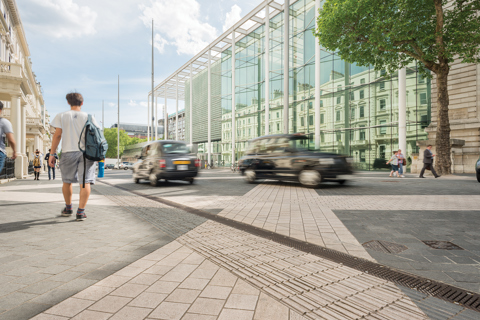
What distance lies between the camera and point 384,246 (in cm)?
357

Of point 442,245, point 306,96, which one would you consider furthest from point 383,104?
point 442,245

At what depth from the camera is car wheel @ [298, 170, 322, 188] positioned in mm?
10156

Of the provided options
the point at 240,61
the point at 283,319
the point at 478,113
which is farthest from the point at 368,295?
the point at 240,61

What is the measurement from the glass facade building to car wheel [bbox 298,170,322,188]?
1077 mm

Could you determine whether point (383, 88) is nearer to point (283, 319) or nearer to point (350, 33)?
point (350, 33)

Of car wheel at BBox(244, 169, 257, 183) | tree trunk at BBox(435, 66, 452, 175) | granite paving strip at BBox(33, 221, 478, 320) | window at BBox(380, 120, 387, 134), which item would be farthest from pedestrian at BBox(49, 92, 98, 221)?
window at BBox(380, 120, 387, 134)

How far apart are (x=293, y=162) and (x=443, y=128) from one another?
400 inches

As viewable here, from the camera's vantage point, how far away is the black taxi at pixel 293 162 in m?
10.1

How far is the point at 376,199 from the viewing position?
7418mm

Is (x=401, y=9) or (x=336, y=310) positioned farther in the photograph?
(x=401, y=9)

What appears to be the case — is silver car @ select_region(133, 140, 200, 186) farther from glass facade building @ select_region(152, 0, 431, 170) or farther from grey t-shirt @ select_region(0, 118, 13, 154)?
grey t-shirt @ select_region(0, 118, 13, 154)

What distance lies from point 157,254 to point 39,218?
124 inches

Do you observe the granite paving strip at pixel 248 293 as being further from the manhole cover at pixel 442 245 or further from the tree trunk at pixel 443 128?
the tree trunk at pixel 443 128

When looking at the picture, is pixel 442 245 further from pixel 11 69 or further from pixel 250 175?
pixel 11 69
